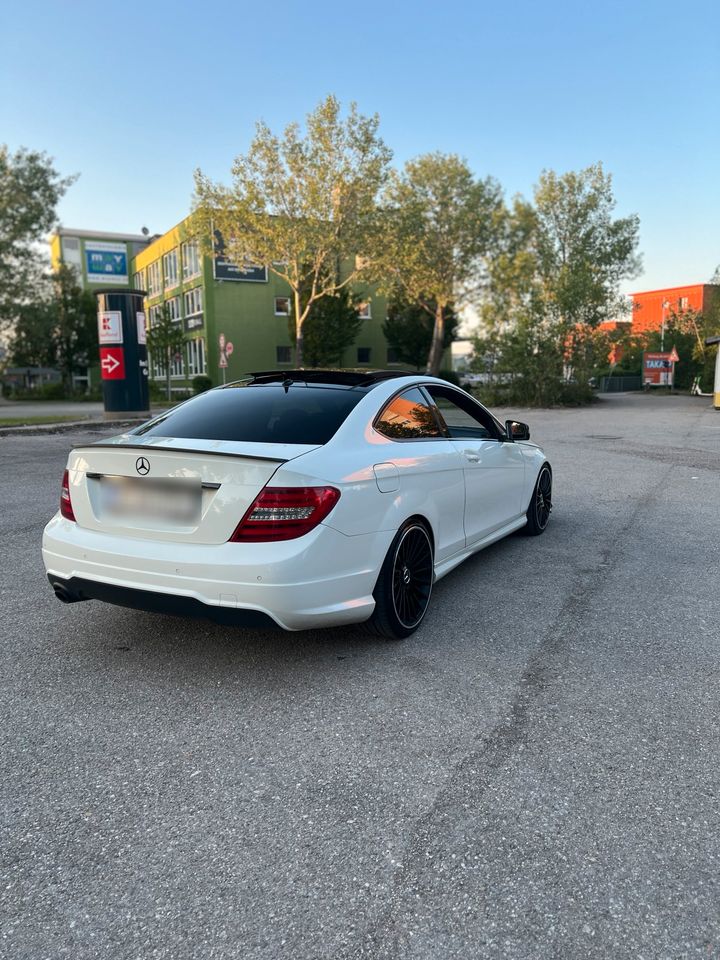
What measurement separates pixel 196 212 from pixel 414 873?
32.4m

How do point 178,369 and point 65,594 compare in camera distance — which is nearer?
point 65,594

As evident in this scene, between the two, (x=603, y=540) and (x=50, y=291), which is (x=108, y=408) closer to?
(x=603, y=540)

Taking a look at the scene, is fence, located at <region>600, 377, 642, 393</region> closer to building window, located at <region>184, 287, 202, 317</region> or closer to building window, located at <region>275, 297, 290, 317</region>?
building window, located at <region>275, 297, 290, 317</region>

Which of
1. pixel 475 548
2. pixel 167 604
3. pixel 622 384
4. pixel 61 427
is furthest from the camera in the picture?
pixel 622 384

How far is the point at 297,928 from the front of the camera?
201 centimetres

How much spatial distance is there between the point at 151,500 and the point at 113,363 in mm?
19998

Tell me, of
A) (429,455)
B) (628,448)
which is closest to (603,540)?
(429,455)

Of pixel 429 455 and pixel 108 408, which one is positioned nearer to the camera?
pixel 429 455

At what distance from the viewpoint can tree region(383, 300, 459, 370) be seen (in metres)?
50.7

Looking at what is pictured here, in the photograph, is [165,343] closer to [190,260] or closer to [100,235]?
[190,260]

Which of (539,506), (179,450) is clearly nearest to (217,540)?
(179,450)

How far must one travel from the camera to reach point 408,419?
4605 mm

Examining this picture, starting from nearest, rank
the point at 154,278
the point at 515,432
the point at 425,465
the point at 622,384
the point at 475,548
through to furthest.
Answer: the point at 425,465 → the point at 475,548 → the point at 515,432 → the point at 154,278 → the point at 622,384

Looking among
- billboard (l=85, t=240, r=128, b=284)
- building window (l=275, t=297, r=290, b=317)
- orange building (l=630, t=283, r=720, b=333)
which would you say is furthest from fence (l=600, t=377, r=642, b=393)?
billboard (l=85, t=240, r=128, b=284)
